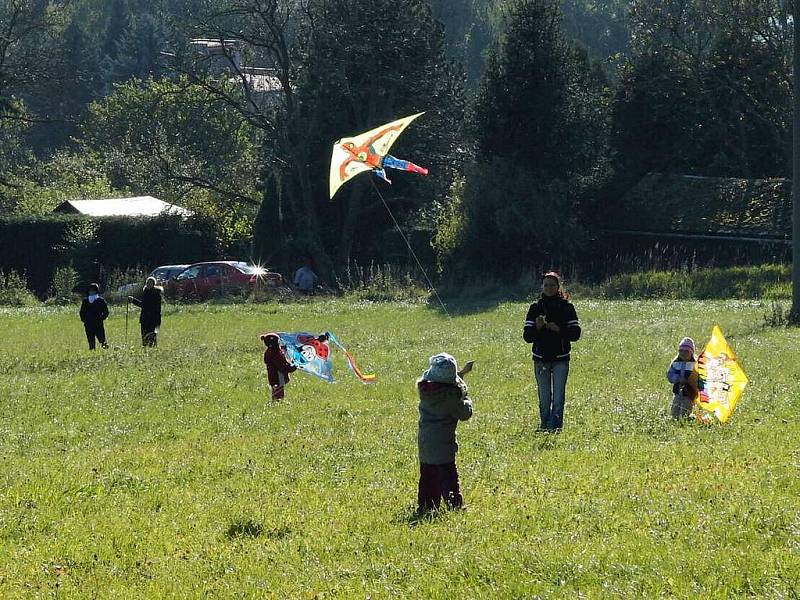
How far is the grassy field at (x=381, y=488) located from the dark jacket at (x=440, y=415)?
512mm

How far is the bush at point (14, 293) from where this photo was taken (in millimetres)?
45375

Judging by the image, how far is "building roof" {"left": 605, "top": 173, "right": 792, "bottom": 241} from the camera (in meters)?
44.9

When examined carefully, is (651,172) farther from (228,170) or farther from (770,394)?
(770,394)

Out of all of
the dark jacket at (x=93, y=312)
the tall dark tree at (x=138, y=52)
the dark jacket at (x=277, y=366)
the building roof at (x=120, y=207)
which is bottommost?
the dark jacket at (x=277, y=366)

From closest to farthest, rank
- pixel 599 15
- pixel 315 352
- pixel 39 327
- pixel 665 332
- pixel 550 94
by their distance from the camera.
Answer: pixel 315 352 → pixel 665 332 → pixel 39 327 → pixel 550 94 → pixel 599 15

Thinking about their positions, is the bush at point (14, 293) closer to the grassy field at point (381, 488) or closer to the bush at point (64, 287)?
the bush at point (64, 287)

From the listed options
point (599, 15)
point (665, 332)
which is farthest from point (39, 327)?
point (599, 15)

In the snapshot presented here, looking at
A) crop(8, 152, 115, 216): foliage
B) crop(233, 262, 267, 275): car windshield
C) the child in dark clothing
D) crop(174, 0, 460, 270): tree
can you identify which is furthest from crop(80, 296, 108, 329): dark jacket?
crop(8, 152, 115, 216): foliage

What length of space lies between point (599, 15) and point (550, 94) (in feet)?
309

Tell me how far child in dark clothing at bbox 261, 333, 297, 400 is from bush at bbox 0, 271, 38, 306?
29058 millimetres

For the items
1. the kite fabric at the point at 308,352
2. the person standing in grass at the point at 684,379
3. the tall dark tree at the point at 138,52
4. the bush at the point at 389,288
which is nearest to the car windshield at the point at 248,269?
the bush at the point at 389,288

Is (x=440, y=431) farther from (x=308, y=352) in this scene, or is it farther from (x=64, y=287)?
(x=64, y=287)

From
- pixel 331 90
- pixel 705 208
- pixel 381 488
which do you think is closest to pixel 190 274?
pixel 331 90

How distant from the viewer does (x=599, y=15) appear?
135 metres
